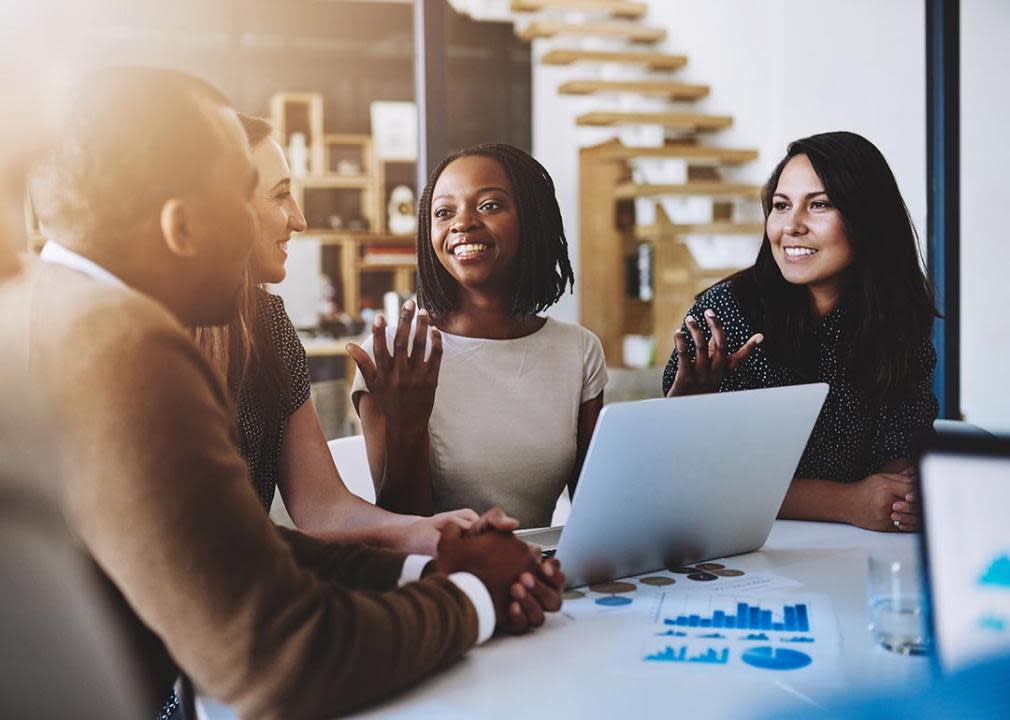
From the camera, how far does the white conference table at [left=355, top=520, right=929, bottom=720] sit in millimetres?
833

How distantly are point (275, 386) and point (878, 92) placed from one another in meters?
3.20

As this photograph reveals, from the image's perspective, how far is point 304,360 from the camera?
1646 millimetres

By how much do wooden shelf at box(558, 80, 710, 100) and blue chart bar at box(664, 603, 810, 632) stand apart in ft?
13.4

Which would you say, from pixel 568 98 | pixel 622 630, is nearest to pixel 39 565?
pixel 622 630

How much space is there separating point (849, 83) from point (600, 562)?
11.6ft

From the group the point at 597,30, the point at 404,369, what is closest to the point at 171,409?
the point at 404,369

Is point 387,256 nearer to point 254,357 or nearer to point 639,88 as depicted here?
point 639,88

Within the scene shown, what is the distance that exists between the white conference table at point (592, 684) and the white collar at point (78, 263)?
40 cm

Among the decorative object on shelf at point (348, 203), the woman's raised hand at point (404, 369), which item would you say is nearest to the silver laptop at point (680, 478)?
the woman's raised hand at point (404, 369)

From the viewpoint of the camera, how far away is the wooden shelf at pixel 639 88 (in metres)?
4.88

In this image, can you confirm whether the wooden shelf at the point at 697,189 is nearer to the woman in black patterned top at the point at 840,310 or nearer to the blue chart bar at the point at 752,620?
the woman in black patterned top at the point at 840,310

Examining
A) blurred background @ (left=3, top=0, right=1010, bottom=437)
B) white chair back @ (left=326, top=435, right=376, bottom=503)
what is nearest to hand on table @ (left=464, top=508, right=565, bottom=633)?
blurred background @ (left=3, top=0, right=1010, bottom=437)

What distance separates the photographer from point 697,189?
15.6ft

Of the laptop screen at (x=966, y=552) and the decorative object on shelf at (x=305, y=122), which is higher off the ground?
the decorative object on shelf at (x=305, y=122)
